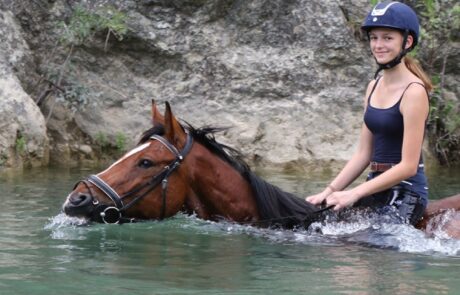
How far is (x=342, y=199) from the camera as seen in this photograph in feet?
19.2

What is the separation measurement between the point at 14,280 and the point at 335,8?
8.59m

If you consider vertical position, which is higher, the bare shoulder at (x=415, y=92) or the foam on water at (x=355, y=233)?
the bare shoulder at (x=415, y=92)

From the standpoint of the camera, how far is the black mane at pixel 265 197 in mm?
6047

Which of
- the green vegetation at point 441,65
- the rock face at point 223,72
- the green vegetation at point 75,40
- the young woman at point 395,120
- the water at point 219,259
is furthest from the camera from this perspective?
the green vegetation at point 441,65

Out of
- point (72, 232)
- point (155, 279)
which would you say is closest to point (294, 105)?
point (72, 232)

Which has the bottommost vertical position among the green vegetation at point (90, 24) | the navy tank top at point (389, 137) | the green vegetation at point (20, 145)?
the green vegetation at point (20, 145)

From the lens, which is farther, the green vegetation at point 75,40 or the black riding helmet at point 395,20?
the green vegetation at point 75,40

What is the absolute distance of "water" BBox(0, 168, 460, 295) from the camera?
5062 mm

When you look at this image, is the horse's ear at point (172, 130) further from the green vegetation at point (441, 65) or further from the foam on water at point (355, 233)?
the green vegetation at point (441, 65)

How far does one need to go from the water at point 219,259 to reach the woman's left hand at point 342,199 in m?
0.30

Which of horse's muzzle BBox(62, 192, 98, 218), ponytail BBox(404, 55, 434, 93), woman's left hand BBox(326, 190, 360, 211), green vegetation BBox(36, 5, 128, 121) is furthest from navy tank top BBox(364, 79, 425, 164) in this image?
green vegetation BBox(36, 5, 128, 121)

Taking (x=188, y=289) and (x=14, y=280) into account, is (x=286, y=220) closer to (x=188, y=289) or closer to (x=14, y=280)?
(x=188, y=289)

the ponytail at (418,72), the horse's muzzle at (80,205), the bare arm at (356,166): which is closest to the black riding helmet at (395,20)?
the ponytail at (418,72)

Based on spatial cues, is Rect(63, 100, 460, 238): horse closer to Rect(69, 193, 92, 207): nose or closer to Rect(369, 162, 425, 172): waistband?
Rect(69, 193, 92, 207): nose
